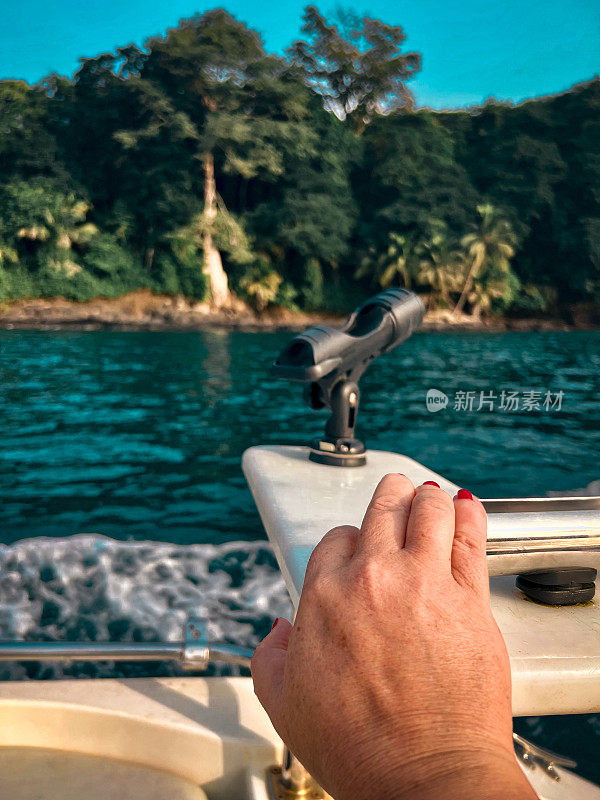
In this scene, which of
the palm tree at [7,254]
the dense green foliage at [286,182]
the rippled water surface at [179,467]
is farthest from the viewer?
the dense green foliage at [286,182]

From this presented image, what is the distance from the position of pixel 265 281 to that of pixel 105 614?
2603cm

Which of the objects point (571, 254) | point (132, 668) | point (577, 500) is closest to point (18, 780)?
point (577, 500)

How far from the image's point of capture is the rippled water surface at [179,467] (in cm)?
234

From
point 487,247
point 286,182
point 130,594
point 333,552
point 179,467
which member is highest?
point 286,182

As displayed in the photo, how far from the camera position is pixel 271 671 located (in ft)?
1.70

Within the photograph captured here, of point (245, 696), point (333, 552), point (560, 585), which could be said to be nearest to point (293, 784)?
point (245, 696)

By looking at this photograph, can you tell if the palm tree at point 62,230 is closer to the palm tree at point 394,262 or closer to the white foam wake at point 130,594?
the palm tree at point 394,262

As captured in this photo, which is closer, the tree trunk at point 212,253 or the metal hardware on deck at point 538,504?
the metal hardware on deck at point 538,504

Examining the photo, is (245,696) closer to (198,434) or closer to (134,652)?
(134,652)

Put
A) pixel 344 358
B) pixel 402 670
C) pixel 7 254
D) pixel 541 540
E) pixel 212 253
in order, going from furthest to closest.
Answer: pixel 212 253, pixel 7 254, pixel 344 358, pixel 541 540, pixel 402 670

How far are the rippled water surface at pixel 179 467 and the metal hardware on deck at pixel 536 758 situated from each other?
16.9 inches

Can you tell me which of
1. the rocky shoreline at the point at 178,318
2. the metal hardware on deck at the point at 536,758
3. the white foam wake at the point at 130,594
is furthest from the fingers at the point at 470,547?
the rocky shoreline at the point at 178,318

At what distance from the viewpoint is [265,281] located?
2766 centimetres

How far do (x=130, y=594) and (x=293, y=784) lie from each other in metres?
1.63
